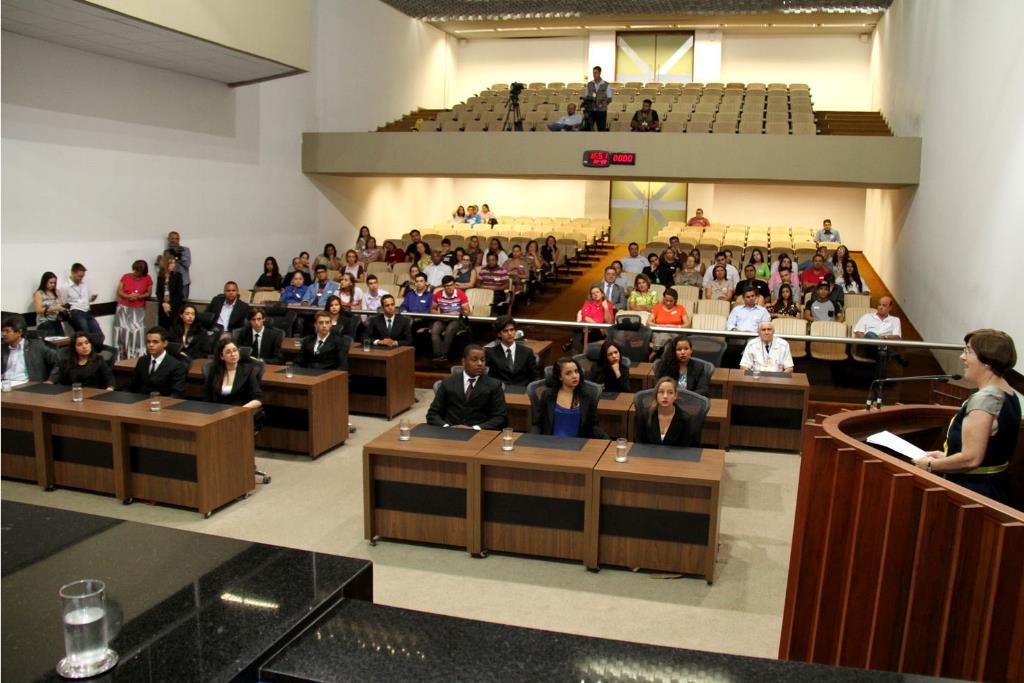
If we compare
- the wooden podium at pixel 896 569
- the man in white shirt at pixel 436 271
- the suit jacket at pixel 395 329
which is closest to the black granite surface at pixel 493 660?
the wooden podium at pixel 896 569

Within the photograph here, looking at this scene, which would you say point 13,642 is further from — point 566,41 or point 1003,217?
point 566,41

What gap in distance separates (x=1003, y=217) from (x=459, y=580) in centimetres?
598

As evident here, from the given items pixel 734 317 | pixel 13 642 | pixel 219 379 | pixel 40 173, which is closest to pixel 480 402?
pixel 219 379

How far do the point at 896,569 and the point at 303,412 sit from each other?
5750 mm

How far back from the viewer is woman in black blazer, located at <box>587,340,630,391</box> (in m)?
7.52

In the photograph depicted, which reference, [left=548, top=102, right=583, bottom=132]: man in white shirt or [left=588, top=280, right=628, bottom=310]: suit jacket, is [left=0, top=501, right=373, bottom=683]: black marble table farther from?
[left=548, top=102, right=583, bottom=132]: man in white shirt

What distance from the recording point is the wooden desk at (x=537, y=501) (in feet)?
17.4

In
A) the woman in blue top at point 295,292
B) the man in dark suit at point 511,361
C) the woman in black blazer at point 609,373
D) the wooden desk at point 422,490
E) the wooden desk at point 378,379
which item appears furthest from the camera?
the woman in blue top at point 295,292

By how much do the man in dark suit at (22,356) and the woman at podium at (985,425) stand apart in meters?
7.14

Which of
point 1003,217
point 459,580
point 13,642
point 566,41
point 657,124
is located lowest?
point 459,580

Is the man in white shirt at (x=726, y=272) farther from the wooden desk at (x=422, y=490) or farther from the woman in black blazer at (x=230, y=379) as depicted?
the wooden desk at (x=422, y=490)

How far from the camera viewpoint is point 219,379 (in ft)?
23.2

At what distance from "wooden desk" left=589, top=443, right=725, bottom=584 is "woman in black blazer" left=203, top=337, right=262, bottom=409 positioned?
321cm

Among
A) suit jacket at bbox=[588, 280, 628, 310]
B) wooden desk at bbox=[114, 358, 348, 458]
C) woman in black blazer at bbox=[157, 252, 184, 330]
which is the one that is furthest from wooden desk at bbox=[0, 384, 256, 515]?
suit jacket at bbox=[588, 280, 628, 310]
